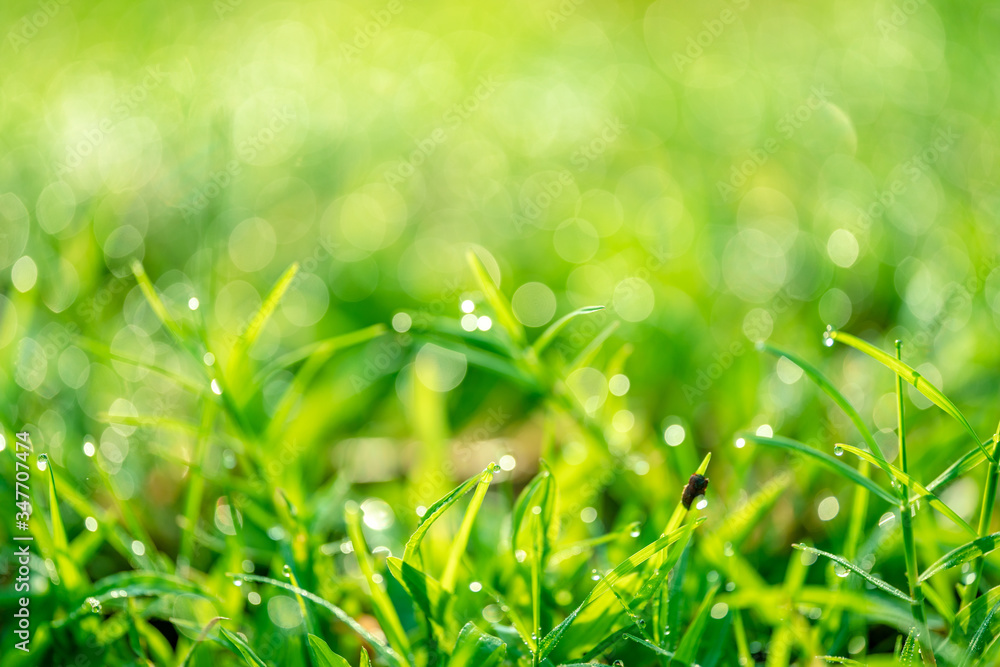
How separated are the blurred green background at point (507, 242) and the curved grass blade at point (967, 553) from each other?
328 mm

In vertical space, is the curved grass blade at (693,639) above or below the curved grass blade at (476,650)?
below

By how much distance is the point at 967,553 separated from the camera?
81 cm

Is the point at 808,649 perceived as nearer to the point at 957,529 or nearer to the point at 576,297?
the point at 957,529

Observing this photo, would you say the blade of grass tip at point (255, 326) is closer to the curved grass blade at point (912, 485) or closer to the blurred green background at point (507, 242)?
the blurred green background at point (507, 242)

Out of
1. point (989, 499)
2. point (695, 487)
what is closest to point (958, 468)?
point (989, 499)

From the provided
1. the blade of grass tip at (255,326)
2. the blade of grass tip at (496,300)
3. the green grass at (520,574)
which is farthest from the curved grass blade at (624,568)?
the blade of grass tip at (255,326)

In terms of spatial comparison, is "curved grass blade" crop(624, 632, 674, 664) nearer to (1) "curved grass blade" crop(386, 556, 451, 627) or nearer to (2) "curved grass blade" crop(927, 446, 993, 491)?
(1) "curved grass blade" crop(386, 556, 451, 627)

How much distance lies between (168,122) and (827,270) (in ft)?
6.72

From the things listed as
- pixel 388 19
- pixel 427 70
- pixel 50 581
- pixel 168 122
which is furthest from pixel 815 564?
pixel 388 19

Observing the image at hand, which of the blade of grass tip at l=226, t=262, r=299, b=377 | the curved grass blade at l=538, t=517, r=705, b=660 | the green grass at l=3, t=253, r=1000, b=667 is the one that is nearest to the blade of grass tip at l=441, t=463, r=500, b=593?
the green grass at l=3, t=253, r=1000, b=667

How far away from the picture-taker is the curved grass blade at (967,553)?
80cm

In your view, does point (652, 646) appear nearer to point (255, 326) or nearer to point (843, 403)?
point (843, 403)

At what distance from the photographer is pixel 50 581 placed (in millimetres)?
968

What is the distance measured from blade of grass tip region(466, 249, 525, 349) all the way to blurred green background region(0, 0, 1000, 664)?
12cm
